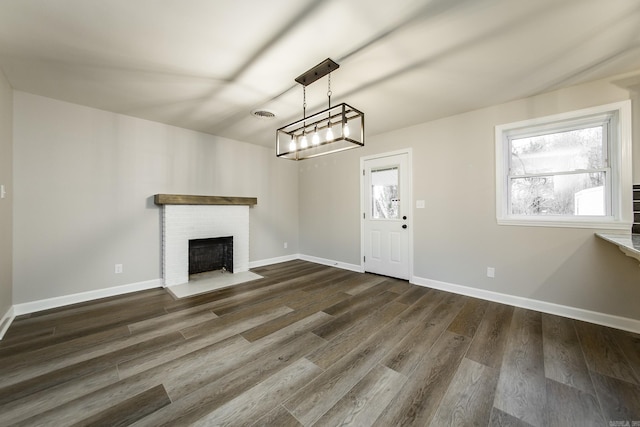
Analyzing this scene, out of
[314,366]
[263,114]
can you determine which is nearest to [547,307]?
[314,366]

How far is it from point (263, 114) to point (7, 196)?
2963 millimetres

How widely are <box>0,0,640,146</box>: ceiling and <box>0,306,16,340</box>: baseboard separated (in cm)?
249

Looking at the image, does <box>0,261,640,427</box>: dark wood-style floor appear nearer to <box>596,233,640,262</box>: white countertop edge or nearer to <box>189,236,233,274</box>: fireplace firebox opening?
<box>596,233,640,262</box>: white countertop edge

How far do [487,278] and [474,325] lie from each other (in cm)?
99

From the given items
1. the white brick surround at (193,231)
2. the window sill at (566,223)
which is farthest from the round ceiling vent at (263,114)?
the window sill at (566,223)

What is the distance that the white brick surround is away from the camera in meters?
3.73

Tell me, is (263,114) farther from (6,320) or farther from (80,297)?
(6,320)

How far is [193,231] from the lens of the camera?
13.1ft

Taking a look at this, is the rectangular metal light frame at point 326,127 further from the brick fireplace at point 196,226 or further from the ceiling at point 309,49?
the brick fireplace at point 196,226

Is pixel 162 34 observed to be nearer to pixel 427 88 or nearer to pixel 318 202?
pixel 427 88

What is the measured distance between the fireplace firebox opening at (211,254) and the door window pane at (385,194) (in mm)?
2796

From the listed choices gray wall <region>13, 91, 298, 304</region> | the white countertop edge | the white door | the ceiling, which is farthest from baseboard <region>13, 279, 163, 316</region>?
the white countertop edge

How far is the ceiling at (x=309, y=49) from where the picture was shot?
65.1 inches

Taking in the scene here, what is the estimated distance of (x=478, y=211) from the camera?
325 centimetres
